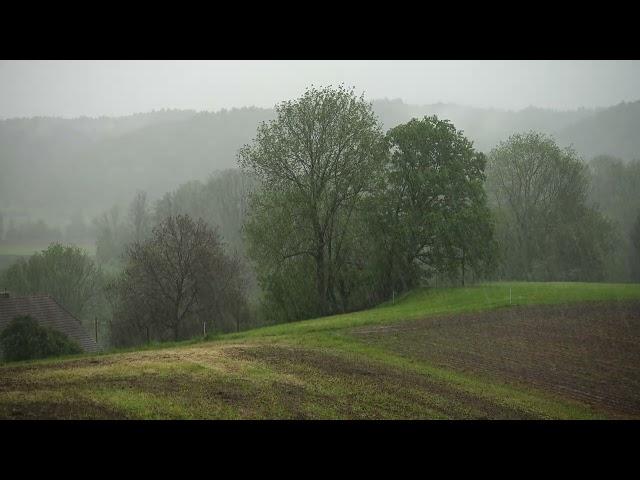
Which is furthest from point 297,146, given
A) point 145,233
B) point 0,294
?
point 145,233

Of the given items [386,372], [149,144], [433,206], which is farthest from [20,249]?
[149,144]

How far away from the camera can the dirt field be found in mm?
17094

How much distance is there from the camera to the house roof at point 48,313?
31.4 meters

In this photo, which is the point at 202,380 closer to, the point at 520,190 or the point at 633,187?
the point at 520,190

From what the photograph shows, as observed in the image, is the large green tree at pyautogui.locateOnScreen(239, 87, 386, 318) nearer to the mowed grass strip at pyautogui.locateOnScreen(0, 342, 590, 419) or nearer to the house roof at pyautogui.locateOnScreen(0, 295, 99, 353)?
the house roof at pyautogui.locateOnScreen(0, 295, 99, 353)

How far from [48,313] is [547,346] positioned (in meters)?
26.7

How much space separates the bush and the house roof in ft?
22.8

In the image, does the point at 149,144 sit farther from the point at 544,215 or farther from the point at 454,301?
the point at 454,301

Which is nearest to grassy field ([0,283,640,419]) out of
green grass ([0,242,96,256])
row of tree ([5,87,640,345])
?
row of tree ([5,87,640,345])

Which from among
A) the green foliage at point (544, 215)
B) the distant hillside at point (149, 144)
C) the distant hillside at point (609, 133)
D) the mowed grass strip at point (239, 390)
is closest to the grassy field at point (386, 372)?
the mowed grass strip at point (239, 390)

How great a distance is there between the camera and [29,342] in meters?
23.5

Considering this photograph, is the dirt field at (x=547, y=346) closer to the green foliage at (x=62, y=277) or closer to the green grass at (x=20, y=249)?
the green grass at (x=20, y=249)

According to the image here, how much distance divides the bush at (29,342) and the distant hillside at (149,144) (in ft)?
36.6
